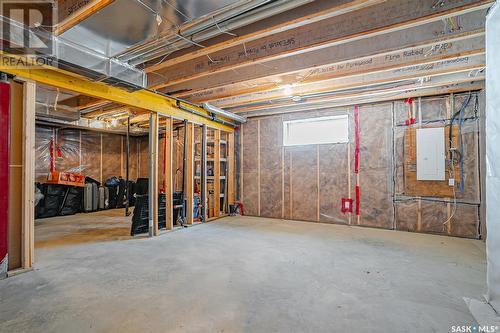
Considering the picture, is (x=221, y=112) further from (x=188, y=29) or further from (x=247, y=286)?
(x=247, y=286)

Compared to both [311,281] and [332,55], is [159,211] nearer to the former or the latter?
[311,281]

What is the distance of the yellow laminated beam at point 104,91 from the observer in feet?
8.44

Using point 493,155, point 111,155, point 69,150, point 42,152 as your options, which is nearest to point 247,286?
point 493,155

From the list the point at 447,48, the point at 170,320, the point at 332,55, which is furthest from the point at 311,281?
the point at 447,48

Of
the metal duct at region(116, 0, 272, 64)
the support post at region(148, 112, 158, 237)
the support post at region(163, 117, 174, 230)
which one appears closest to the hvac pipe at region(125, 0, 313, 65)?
the metal duct at region(116, 0, 272, 64)

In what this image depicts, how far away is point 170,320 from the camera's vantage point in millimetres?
1702

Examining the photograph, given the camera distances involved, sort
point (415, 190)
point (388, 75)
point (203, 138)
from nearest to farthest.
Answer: point (388, 75) → point (415, 190) → point (203, 138)

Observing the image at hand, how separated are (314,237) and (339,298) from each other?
6.32 ft

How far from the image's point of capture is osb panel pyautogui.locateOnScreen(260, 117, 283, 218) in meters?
5.52

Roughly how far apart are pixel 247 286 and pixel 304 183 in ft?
11.0

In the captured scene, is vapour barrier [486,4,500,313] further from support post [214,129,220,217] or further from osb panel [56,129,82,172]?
osb panel [56,129,82,172]

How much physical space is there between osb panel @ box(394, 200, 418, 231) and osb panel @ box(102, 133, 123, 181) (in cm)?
784

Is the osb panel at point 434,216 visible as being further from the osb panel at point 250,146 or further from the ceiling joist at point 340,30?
the osb panel at point 250,146

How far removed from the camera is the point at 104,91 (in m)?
3.26
